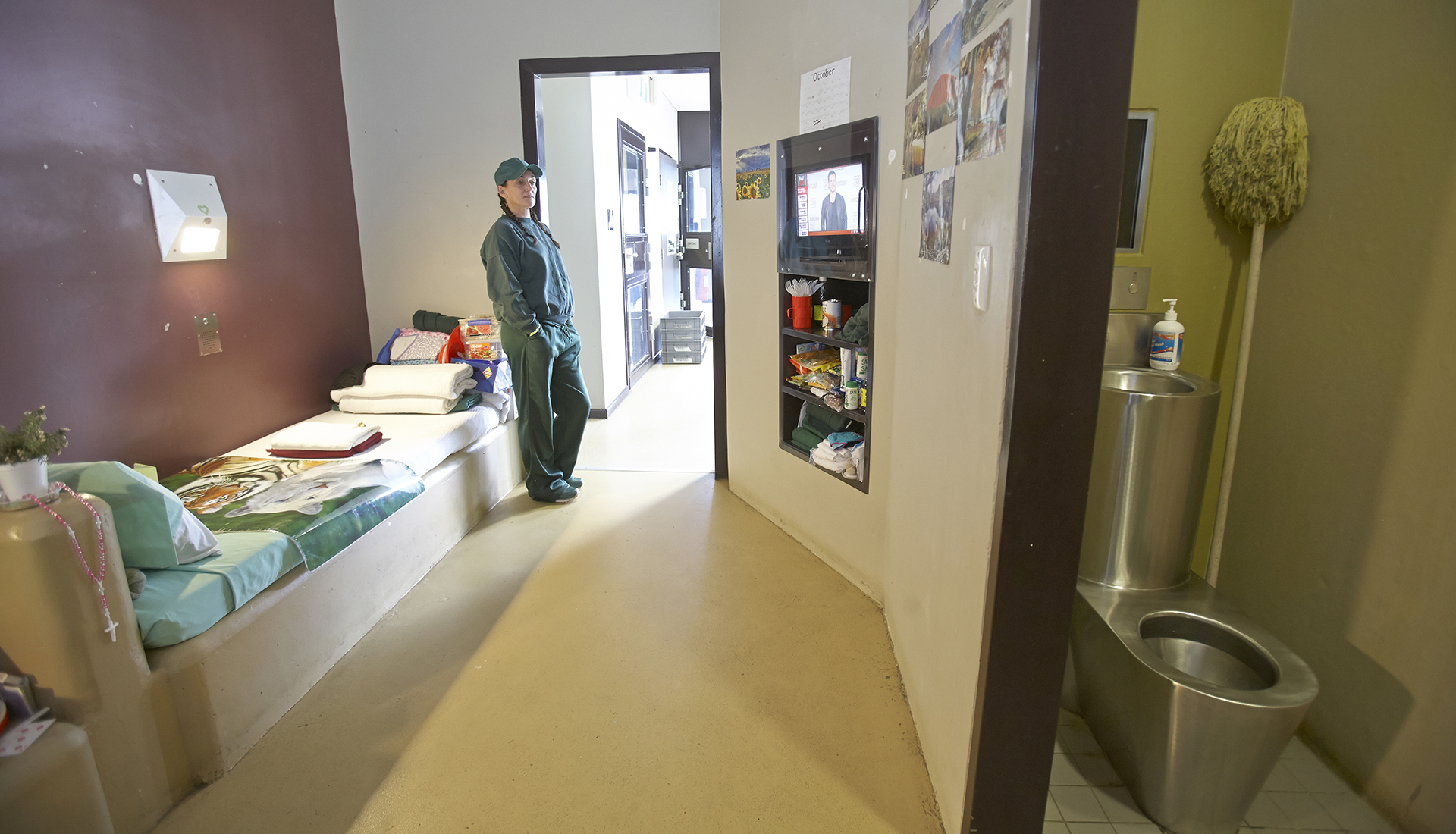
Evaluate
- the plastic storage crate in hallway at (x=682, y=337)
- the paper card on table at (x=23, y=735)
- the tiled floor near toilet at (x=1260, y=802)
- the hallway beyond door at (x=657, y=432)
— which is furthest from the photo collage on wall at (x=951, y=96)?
the plastic storage crate in hallway at (x=682, y=337)

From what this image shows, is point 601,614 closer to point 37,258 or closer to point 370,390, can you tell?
point 370,390

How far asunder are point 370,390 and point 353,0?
201 cm

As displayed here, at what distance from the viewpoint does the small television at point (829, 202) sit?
260 cm

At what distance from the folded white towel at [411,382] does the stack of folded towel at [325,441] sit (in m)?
0.44

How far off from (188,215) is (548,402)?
1.58 m

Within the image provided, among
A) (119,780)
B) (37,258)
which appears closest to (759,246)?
(37,258)

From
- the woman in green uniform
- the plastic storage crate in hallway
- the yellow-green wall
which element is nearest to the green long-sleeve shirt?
the woman in green uniform

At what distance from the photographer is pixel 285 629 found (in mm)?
2113

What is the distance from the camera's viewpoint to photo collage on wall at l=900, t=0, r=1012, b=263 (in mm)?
1399

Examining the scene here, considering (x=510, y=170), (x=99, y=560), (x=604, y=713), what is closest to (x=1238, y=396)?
(x=604, y=713)

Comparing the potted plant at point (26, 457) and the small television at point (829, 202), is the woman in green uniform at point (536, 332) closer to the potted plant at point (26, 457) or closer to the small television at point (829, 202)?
the small television at point (829, 202)

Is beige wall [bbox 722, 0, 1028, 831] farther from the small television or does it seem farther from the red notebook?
the red notebook

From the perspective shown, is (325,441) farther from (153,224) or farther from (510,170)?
(510,170)

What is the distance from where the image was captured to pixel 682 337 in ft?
24.4
